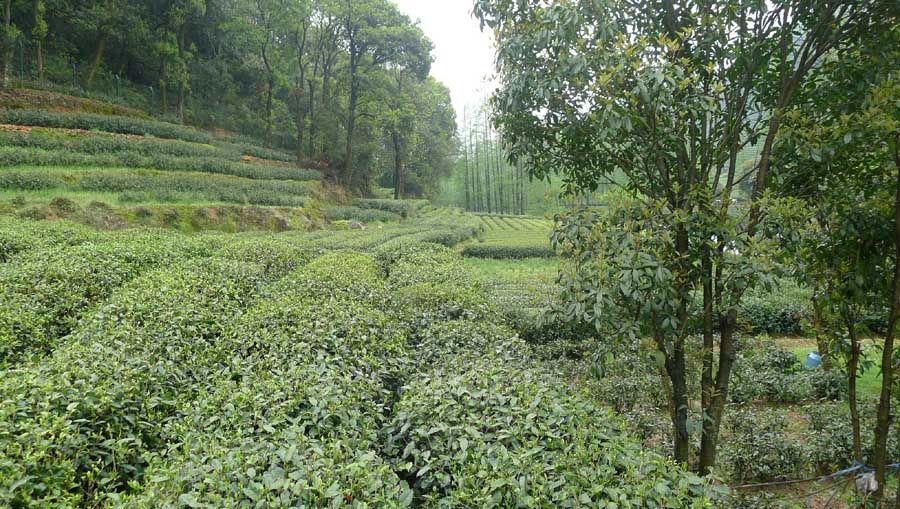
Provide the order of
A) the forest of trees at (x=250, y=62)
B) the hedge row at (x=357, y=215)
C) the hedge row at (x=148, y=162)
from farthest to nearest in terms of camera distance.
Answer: the forest of trees at (x=250, y=62), the hedge row at (x=357, y=215), the hedge row at (x=148, y=162)

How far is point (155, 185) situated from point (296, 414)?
56.1 feet

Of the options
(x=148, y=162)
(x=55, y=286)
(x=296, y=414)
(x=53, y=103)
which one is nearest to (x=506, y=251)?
(x=148, y=162)

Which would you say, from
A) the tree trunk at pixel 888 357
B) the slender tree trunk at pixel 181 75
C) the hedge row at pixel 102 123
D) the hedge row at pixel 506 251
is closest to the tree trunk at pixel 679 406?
the tree trunk at pixel 888 357

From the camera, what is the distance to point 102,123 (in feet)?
64.5

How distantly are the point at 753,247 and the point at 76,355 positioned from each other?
13.8ft

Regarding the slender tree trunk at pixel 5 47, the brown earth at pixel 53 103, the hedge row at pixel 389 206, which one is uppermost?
the slender tree trunk at pixel 5 47

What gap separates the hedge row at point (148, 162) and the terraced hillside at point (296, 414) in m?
13.5

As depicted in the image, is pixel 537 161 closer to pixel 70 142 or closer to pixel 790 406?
pixel 790 406

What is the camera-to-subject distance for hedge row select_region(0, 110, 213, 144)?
56.9 feet

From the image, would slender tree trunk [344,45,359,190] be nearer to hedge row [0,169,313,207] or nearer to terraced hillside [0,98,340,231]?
terraced hillside [0,98,340,231]

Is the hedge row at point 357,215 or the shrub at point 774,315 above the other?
the hedge row at point 357,215

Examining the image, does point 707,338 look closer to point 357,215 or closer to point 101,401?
point 101,401

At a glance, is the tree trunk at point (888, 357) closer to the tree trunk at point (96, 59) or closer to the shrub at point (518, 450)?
the shrub at point (518, 450)

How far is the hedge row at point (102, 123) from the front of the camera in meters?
17.3
